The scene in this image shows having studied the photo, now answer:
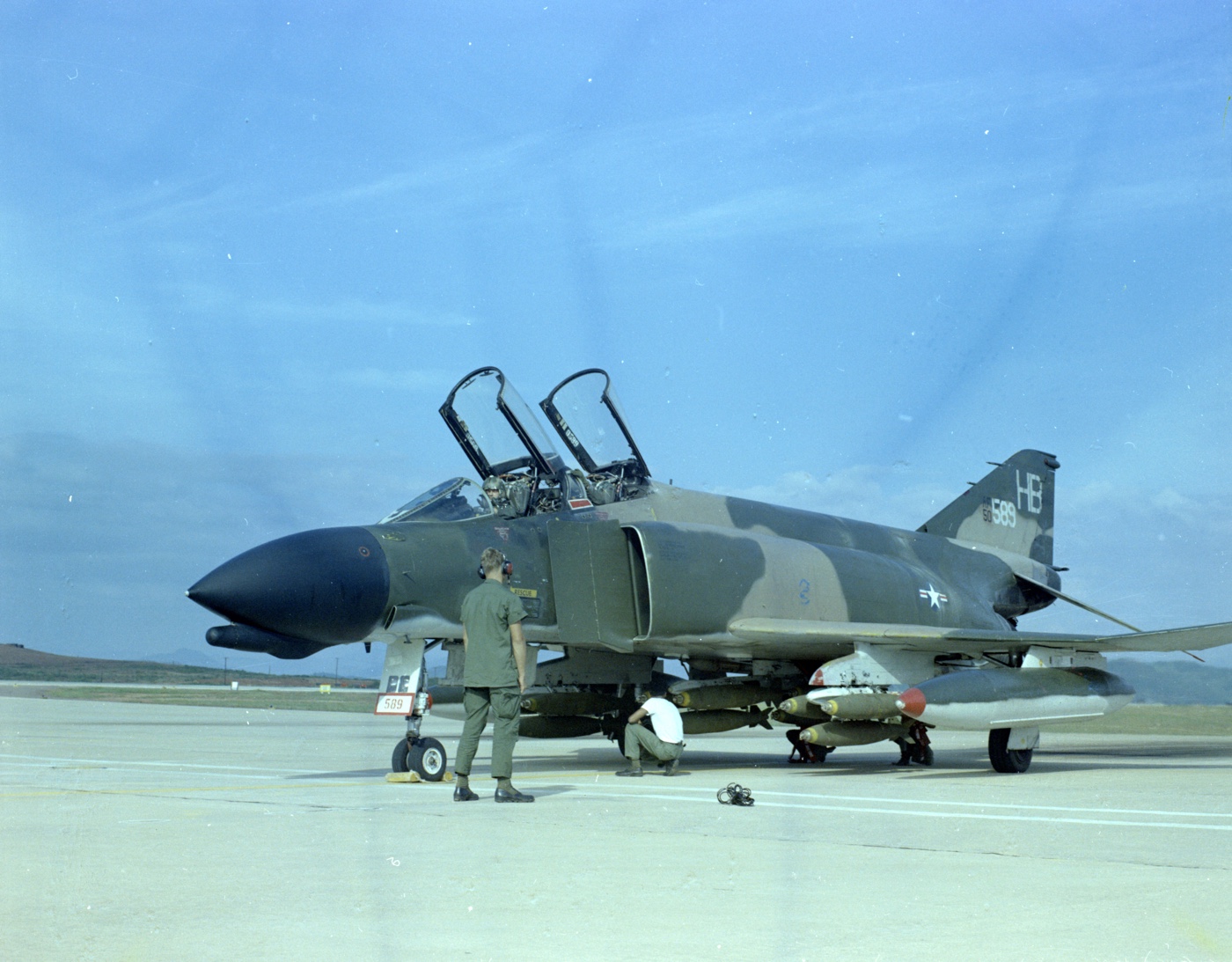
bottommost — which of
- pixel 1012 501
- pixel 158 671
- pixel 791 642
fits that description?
pixel 158 671

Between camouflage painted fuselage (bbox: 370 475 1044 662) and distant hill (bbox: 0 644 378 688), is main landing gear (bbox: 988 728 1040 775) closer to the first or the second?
camouflage painted fuselage (bbox: 370 475 1044 662)

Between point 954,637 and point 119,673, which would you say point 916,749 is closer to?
point 954,637

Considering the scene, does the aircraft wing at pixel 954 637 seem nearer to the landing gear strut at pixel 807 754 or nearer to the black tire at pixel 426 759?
the landing gear strut at pixel 807 754

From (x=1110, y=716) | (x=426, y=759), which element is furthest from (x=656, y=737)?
(x=1110, y=716)

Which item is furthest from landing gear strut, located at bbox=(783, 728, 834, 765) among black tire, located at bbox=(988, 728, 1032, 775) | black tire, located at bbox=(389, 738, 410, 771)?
black tire, located at bbox=(389, 738, 410, 771)

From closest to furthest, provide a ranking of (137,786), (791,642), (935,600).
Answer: (137,786)
(791,642)
(935,600)

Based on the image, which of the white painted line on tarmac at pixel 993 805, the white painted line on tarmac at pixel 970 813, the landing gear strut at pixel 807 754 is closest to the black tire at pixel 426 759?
the white painted line on tarmac at pixel 970 813

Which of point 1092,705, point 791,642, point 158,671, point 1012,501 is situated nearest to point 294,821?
point 791,642

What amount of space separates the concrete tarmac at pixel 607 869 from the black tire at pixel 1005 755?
4.47 ft

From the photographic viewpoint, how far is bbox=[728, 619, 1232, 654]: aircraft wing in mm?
11508

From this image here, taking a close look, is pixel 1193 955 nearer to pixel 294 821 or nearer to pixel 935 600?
pixel 294 821

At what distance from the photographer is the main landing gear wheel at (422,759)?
380 inches

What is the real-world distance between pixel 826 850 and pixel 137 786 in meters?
5.17

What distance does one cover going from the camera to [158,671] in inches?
2756
